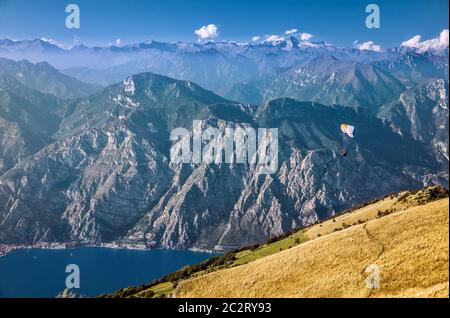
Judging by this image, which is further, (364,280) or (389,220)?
(389,220)
